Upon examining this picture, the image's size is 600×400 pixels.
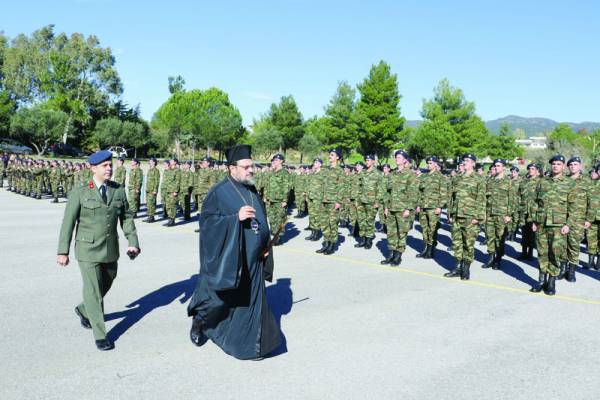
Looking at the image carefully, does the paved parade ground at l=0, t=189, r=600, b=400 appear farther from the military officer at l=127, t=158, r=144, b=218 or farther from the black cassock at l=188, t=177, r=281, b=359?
the military officer at l=127, t=158, r=144, b=218

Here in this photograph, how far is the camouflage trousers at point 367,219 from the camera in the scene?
11.8 m

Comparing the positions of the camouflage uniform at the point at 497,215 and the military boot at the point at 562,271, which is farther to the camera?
the camouflage uniform at the point at 497,215

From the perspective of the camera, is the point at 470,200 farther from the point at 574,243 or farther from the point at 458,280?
the point at 574,243

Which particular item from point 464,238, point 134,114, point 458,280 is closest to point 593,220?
point 464,238

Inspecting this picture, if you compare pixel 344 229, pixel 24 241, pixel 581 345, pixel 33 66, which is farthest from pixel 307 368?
pixel 33 66

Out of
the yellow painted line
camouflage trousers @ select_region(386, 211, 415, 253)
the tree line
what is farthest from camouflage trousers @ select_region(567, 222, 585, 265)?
the tree line

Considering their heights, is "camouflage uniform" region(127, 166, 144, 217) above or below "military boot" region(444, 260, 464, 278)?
above

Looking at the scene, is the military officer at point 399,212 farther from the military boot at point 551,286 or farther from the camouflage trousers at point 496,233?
the military boot at point 551,286

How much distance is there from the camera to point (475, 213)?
28.2ft

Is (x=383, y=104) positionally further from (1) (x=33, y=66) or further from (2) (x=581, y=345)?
(2) (x=581, y=345)

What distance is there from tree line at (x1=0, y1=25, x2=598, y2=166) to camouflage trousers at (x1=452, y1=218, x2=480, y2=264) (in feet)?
166

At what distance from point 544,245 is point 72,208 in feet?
22.7

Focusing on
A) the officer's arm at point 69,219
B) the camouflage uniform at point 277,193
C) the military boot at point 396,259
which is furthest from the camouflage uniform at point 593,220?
the officer's arm at point 69,219

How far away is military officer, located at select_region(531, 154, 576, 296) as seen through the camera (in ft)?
25.4
